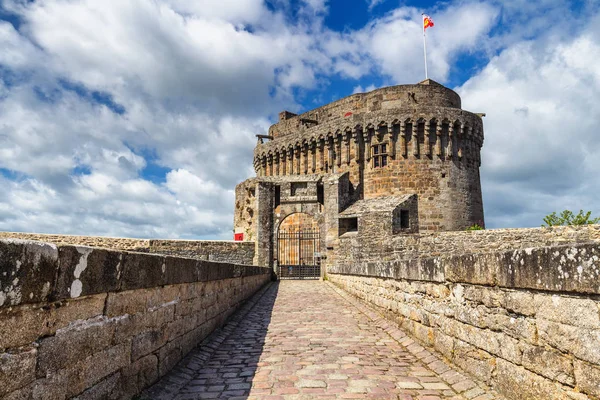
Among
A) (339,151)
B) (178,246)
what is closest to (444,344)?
(178,246)

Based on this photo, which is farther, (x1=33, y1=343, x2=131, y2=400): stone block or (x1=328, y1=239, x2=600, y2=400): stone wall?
(x1=328, y1=239, x2=600, y2=400): stone wall

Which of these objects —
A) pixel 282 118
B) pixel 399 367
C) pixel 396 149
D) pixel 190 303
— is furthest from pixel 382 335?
pixel 282 118

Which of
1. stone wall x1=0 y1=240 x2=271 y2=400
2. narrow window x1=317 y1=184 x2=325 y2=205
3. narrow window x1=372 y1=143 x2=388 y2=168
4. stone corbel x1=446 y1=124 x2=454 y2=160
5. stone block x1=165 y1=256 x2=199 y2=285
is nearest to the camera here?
stone wall x1=0 y1=240 x2=271 y2=400

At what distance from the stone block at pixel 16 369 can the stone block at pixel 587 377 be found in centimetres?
315

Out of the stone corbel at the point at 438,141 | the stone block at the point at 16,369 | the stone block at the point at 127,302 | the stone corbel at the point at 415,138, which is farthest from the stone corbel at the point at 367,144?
the stone block at the point at 16,369

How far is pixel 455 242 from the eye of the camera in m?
19.0

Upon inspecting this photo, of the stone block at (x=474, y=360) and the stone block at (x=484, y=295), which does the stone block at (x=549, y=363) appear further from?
the stone block at (x=474, y=360)

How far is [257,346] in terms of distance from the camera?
6.32 m

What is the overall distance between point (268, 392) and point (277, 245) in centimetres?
2256

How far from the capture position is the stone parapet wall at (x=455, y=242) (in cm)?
1541

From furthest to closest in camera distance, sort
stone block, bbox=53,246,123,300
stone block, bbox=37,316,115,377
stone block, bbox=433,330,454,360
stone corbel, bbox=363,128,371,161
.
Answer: stone corbel, bbox=363,128,371,161, stone block, bbox=433,330,454,360, stone block, bbox=53,246,123,300, stone block, bbox=37,316,115,377

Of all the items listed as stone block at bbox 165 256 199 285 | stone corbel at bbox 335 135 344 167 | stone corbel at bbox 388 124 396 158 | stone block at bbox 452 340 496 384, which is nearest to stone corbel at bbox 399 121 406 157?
stone corbel at bbox 388 124 396 158

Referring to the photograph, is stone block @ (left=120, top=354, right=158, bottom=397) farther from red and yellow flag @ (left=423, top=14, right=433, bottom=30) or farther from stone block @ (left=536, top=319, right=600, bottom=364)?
red and yellow flag @ (left=423, top=14, right=433, bottom=30)

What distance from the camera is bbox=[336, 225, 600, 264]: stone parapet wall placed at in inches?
607
